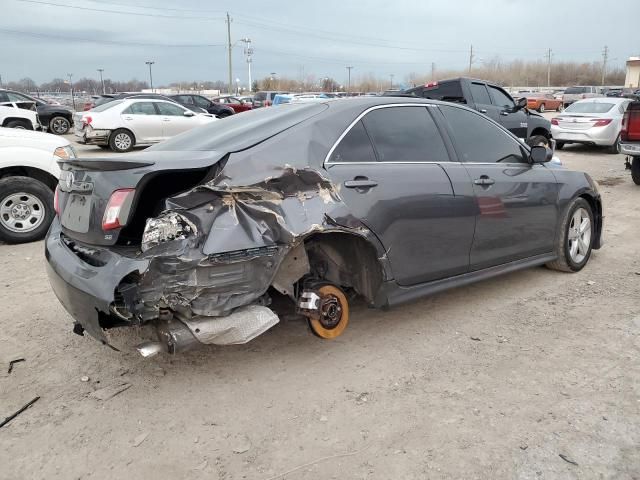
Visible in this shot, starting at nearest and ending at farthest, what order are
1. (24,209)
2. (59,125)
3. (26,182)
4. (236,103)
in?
(26,182) < (24,209) < (59,125) < (236,103)

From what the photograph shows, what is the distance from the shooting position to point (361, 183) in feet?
11.5

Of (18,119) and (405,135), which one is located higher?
(18,119)

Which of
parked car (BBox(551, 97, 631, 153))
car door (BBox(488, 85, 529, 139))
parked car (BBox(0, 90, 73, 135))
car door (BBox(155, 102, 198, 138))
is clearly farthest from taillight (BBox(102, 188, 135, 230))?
parked car (BBox(0, 90, 73, 135))

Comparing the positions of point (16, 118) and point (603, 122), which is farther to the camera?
point (16, 118)

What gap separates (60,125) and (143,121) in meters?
7.68

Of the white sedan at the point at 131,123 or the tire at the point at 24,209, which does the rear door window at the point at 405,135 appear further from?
the white sedan at the point at 131,123

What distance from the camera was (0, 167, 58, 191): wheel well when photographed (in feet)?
21.6

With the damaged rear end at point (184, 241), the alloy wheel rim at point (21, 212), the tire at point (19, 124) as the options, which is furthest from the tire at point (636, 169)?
the tire at point (19, 124)

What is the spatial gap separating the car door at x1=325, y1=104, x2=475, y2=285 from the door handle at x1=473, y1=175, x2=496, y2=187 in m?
0.11

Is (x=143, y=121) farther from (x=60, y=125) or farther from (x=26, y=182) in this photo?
(x=26, y=182)

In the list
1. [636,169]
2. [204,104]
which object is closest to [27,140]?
[636,169]

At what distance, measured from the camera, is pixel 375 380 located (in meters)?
3.33

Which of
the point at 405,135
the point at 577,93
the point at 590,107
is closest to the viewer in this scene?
the point at 405,135

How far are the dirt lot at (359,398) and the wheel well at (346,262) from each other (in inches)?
17.5
